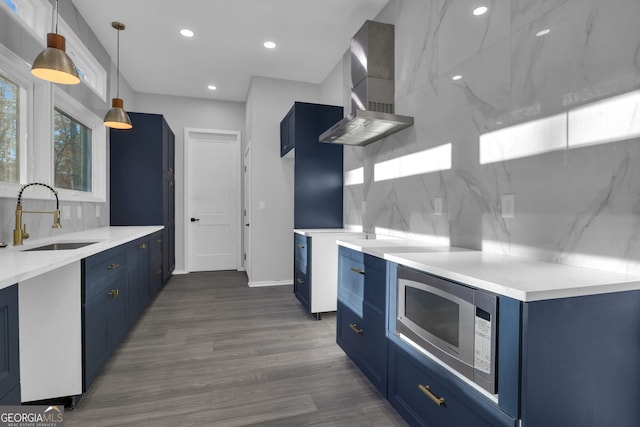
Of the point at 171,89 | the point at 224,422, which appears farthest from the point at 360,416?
the point at 171,89

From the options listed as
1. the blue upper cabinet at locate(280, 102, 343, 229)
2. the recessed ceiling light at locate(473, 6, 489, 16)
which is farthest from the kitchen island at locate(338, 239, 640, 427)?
the blue upper cabinet at locate(280, 102, 343, 229)

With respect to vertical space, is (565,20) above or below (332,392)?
above

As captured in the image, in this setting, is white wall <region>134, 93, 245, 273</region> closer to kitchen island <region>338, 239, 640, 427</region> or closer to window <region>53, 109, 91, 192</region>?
window <region>53, 109, 91, 192</region>

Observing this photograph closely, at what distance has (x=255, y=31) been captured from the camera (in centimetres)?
343

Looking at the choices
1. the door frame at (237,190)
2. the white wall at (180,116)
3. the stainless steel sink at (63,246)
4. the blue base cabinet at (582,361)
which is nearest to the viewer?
the blue base cabinet at (582,361)

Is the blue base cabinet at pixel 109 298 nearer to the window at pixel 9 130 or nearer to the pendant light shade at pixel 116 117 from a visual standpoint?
the window at pixel 9 130

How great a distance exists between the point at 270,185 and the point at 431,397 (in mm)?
3677

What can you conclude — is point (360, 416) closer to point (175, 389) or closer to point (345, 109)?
point (175, 389)

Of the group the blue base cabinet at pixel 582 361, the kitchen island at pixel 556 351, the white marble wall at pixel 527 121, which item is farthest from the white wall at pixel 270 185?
the blue base cabinet at pixel 582 361

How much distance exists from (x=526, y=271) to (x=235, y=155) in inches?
204

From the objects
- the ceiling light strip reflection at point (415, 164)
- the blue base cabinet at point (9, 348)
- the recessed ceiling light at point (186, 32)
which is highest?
the recessed ceiling light at point (186, 32)

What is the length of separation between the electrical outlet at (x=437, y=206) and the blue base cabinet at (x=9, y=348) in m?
2.20

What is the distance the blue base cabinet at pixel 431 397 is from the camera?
1.15m

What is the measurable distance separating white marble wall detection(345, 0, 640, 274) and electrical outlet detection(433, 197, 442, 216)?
35 millimetres
